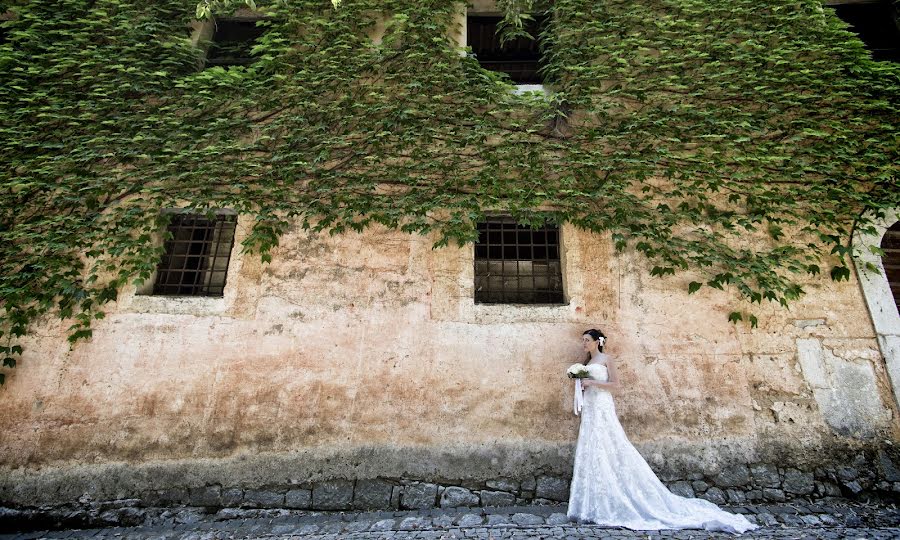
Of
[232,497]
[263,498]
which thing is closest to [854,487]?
[263,498]

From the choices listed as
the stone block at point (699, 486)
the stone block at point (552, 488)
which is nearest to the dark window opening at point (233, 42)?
the stone block at point (552, 488)

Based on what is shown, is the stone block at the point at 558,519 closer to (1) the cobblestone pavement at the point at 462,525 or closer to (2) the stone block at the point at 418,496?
(1) the cobblestone pavement at the point at 462,525

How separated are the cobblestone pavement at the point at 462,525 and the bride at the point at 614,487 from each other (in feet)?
0.26

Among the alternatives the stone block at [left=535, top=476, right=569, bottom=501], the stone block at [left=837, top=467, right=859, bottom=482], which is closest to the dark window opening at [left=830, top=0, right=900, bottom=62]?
the stone block at [left=837, top=467, right=859, bottom=482]

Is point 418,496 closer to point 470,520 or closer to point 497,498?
point 470,520

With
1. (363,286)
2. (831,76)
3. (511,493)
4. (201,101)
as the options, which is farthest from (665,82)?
(201,101)

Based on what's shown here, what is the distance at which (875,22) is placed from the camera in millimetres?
5582

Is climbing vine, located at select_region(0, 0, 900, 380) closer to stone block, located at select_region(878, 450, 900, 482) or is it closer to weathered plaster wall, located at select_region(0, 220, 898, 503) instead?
weathered plaster wall, located at select_region(0, 220, 898, 503)

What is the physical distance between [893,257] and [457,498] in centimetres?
536

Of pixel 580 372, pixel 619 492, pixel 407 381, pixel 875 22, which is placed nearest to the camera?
pixel 619 492

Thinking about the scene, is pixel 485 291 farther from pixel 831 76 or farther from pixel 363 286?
pixel 831 76

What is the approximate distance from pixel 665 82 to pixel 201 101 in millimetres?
5072

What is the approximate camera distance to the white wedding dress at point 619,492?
328 cm

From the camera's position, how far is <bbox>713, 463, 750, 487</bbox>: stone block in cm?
396
